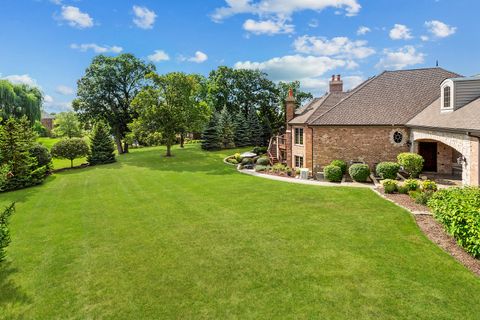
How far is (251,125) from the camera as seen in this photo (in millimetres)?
51281

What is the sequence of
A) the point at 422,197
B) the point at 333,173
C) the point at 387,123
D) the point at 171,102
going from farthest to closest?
the point at 171,102, the point at 387,123, the point at 333,173, the point at 422,197

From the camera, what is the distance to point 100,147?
122ft

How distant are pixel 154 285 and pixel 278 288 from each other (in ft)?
11.0

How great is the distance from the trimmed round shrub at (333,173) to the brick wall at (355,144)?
1699 millimetres

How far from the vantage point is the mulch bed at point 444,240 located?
351 inches

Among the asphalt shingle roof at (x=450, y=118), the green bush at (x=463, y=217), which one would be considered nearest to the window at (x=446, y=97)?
the asphalt shingle roof at (x=450, y=118)

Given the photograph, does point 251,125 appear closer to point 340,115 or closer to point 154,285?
point 340,115

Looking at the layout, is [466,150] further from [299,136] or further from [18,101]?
[18,101]

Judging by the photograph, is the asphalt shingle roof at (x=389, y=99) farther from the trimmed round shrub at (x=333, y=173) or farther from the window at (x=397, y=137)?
the trimmed round shrub at (x=333, y=173)

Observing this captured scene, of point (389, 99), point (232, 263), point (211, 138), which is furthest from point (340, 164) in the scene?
point (211, 138)

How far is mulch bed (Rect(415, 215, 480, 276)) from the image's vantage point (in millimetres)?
8906

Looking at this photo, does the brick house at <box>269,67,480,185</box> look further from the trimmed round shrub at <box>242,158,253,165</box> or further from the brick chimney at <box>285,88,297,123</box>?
the trimmed round shrub at <box>242,158,253,165</box>

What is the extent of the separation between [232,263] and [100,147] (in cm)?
3268

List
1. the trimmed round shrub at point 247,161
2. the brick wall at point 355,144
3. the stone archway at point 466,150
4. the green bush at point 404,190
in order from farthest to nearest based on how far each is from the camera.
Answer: the trimmed round shrub at point 247,161, the brick wall at point 355,144, the green bush at point 404,190, the stone archway at point 466,150
